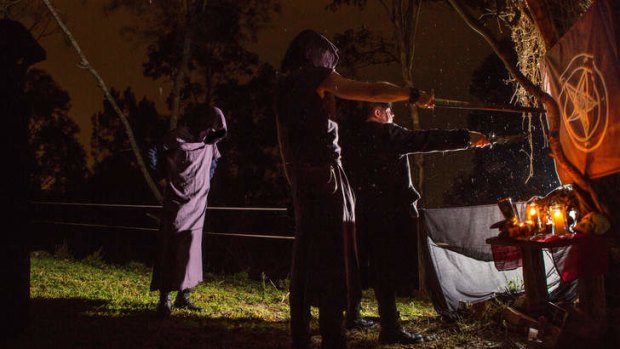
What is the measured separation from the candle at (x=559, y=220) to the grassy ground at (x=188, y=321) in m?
0.88

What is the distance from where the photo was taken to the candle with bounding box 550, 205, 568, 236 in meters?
3.79

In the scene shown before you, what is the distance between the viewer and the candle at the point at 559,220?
379cm

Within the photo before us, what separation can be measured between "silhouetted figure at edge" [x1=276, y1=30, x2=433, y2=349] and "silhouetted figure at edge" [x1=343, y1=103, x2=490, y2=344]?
908mm

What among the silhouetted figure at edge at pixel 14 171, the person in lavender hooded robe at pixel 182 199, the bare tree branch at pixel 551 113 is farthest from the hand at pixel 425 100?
the silhouetted figure at edge at pixel 14 171

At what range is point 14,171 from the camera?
12.3 feet

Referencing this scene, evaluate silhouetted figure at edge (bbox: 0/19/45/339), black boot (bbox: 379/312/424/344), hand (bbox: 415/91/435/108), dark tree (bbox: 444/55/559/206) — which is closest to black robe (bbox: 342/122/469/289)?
black boot (bbox: 379/312/424/344)

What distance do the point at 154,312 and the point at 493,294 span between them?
3.24 metres

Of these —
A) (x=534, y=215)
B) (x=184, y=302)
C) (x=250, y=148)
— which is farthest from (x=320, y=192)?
(x=250, y=148)

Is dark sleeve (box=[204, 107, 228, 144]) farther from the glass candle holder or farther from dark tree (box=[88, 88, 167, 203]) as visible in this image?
dark tree (box=[88, 88, 167, 203])

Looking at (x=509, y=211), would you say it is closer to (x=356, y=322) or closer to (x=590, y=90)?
(x=590, y=90)

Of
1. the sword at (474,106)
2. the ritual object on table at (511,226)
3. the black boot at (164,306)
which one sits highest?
the sword at (474,106)

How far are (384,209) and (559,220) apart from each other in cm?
127

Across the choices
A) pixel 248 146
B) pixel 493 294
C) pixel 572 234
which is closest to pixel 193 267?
pixel 493 294

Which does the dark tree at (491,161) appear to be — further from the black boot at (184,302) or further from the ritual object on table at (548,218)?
the black boot at (184,302)
